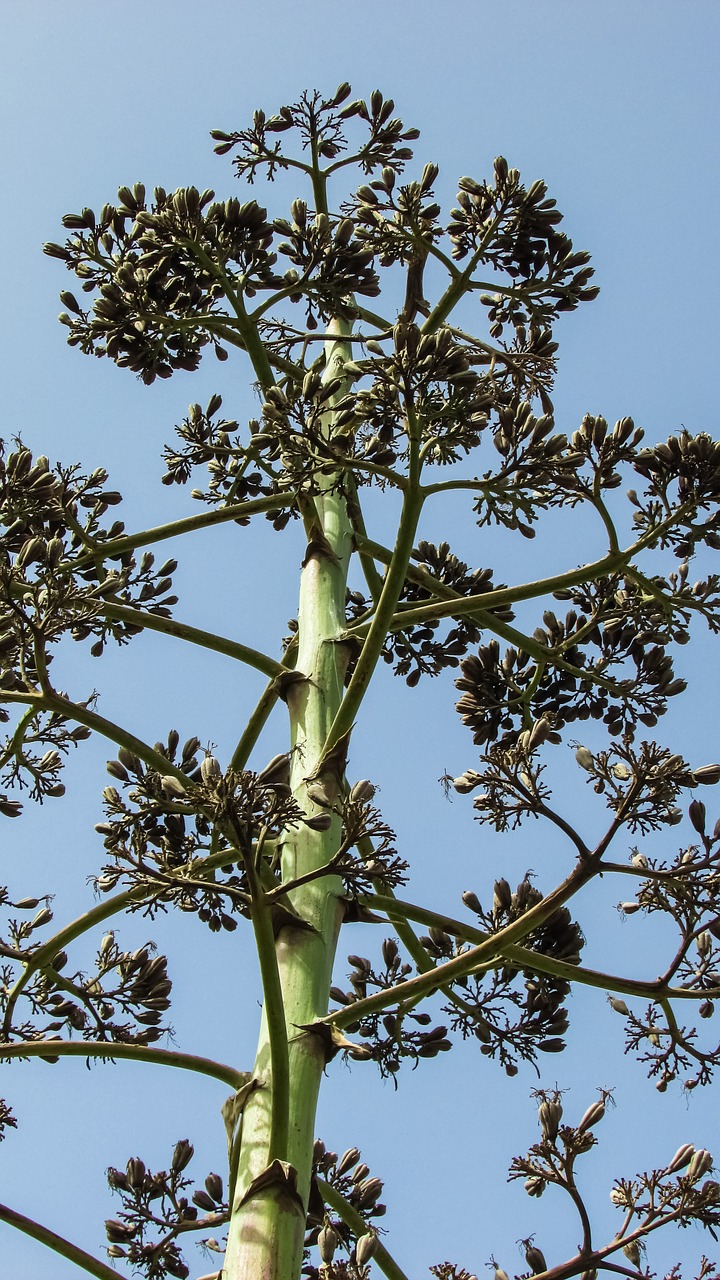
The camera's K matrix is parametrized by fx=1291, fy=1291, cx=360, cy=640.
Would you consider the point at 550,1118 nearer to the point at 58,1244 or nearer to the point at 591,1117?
the point at 591,1117

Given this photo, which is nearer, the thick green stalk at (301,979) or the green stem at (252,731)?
the thick green stalk at (301,979)

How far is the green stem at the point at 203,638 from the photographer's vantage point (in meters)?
5.84

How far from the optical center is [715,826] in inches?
195

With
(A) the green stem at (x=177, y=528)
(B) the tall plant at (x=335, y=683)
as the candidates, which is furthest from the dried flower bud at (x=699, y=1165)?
(A) the green stem at (x=177, y=528)

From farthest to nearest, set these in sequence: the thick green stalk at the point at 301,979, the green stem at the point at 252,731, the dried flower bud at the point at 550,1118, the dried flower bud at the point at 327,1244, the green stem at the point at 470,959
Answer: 1. the green stem at the point at 252,731
2. the dried flower bud at the point at 550,1118
3. the green stem at the point at 470,959
4. the dried flower bud at the point at 327,1244
5. the thick green stalk at the point at 301,979

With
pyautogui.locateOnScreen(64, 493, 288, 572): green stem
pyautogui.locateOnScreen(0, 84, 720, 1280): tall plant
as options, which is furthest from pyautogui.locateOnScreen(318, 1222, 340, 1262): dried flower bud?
pyautogui.locateOnScreen(64, 493, 288, 572): green stem

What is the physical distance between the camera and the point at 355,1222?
5211 millimetres

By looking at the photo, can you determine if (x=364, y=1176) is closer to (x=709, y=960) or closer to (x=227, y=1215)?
(x=227, y=1215)

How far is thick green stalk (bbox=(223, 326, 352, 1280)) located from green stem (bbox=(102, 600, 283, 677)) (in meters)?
0.17

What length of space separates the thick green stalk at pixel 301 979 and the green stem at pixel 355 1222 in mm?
954

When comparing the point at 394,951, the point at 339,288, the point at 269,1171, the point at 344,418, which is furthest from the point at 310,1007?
the point at 339,288

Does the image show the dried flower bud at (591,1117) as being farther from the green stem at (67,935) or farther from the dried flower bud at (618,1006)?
the green stem at (67,935)

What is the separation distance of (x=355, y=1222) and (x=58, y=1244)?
1.35m

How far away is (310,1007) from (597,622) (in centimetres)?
281
